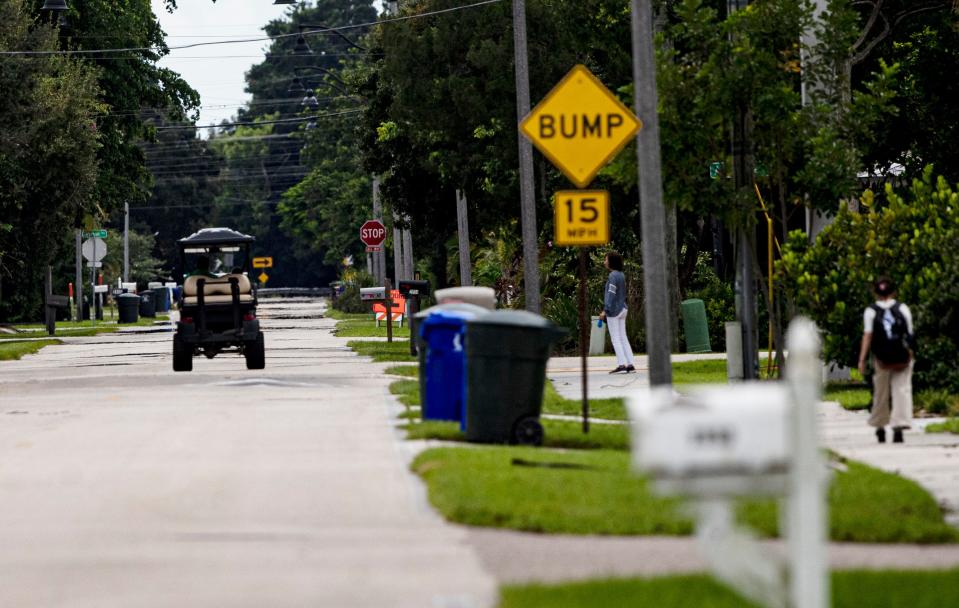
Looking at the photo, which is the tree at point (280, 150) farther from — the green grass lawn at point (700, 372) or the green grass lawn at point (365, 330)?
the green grass lawn at point (700, 372)

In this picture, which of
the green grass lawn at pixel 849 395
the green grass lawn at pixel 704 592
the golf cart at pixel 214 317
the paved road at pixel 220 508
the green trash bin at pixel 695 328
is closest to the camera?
the green grass lawn at pixel 704 592

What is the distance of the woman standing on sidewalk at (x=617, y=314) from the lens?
26.9 meters

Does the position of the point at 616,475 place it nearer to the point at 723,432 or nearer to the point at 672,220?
the point at 723,432

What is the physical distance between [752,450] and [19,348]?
3540cm

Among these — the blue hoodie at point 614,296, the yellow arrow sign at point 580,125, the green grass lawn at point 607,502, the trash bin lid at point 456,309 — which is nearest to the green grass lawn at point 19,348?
the blue hoodie at point 614,296

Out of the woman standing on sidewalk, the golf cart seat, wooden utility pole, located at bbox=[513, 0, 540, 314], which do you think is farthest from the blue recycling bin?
the golf cart seat

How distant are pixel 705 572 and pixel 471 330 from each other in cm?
674

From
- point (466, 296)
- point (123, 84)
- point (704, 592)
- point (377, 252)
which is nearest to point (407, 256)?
point (123, 84)

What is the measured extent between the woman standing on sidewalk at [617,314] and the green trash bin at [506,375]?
11228 millimetres

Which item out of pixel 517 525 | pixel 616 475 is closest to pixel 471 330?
pixel 616 475

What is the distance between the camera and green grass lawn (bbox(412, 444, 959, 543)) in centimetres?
1037

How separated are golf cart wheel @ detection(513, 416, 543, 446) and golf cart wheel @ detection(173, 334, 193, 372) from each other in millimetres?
13580

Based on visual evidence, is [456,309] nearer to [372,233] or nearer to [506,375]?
[506,375]

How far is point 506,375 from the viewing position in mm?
15523
